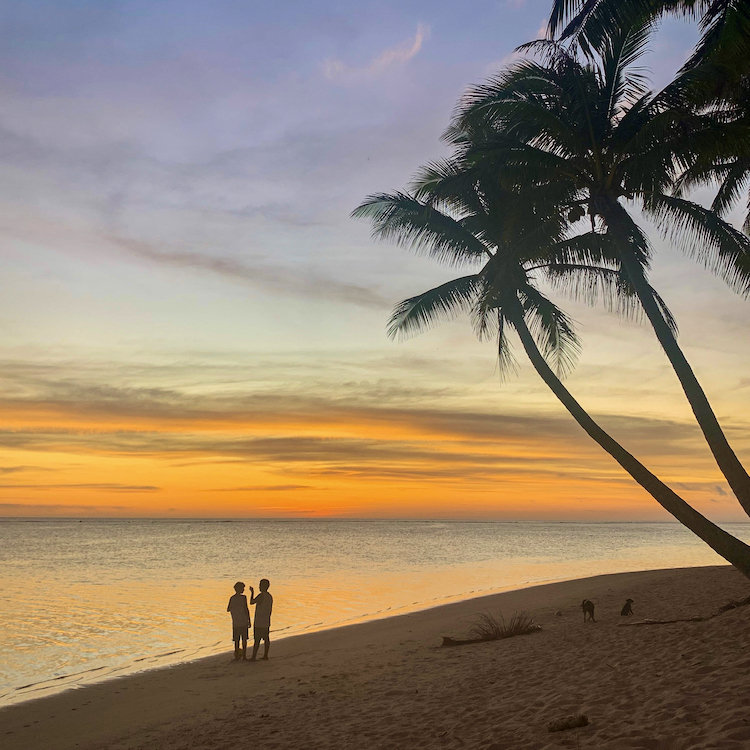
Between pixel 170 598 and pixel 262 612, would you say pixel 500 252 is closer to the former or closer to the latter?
pixel 262 612

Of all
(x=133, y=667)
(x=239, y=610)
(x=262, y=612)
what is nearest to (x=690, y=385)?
(x=262, y=612)

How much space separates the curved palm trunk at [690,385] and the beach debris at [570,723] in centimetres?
544

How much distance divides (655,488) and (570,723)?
5.90 m

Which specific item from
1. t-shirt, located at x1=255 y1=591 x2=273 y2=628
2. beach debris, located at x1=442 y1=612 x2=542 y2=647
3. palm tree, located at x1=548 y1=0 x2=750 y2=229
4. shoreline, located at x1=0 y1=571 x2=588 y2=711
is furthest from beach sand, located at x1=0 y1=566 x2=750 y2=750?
palm tree, located at x1=548 y1=0 x2=750 y2=229

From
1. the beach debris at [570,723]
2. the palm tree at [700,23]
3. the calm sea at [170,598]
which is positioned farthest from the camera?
the calm sea at [170,598]

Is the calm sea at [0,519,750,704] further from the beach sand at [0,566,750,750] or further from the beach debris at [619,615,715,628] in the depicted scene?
the beach debris at [619,615,715,628]

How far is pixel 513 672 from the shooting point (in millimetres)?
8703

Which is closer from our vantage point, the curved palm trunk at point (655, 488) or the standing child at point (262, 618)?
the curved palm trunk at point (655, 488)

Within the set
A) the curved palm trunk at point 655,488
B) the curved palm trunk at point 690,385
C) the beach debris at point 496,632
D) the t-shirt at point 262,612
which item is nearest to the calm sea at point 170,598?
the t-shirt at point 262,612

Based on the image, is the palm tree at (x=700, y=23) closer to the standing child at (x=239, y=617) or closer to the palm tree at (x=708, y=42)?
the palm tree at (x=708, y=42)

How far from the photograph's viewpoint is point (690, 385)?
10.3 meters

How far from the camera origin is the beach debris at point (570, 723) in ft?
18.8

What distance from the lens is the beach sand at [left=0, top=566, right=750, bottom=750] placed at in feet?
19.0

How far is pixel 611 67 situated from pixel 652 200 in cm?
259
